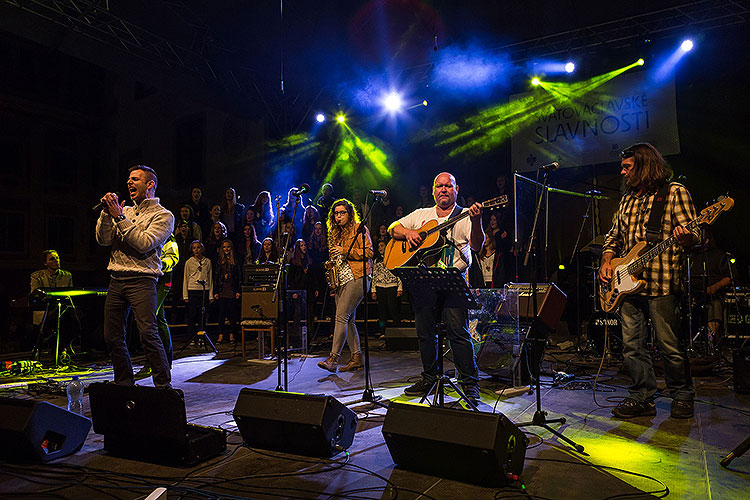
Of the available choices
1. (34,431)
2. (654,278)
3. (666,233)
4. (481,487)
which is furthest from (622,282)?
(34,431)

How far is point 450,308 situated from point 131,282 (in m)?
2.70

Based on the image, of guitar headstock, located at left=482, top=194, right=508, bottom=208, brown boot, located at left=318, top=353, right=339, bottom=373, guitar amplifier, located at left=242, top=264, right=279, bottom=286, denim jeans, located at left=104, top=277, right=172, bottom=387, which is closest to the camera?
guitar headstock, located at left=482, top=194, right=508, bottom=208

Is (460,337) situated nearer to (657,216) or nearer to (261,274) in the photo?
(657,216)

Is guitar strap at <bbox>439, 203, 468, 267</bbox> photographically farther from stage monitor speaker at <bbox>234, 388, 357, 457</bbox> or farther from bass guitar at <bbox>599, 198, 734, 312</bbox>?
stage monitor speaker at <bbox>234, 388, 357, 457</bbox>

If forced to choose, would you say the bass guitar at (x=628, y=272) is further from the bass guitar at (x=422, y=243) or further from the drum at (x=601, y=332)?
the drum at (x=601, y=332)

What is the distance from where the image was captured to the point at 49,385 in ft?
17.6

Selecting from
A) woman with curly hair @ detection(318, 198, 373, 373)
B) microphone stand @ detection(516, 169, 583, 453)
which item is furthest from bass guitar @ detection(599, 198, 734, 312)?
woman with curly hair @ detection(318, 198, 373, 373)

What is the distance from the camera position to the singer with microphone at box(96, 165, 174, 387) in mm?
4266

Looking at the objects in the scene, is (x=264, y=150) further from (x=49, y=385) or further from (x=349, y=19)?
(x=49, y=385)

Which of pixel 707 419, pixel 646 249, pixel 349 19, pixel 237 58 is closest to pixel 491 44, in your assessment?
pixel 349 19

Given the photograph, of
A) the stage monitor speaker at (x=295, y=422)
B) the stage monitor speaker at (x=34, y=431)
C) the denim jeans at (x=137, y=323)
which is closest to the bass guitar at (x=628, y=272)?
the stage monitor speaker at (x=295, y=422)

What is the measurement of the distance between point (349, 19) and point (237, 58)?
2731 millimetres

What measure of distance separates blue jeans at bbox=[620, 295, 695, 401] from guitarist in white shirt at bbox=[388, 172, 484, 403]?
1288 mm

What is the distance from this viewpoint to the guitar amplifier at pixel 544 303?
A: 17.2ft
